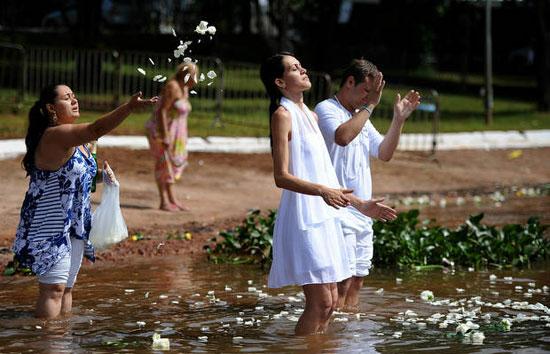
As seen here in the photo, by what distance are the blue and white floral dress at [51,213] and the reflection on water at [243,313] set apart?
53 cm

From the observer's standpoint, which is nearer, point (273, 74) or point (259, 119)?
point (273, 74)

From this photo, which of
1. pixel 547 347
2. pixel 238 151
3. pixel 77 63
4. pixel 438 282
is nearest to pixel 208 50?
pixel 77 63

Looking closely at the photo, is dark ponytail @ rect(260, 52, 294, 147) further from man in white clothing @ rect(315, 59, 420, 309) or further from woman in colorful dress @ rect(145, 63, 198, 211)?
woman in colorful dress @ rect(145, 63, 198, 211)

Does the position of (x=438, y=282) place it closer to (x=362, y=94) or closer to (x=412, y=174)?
(x=362, y=94)

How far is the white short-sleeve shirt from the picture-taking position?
8.73m

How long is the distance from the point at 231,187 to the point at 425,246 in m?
5.84

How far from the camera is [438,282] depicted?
11.2 m

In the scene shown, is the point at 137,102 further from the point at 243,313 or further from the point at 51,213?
the point at 243,313

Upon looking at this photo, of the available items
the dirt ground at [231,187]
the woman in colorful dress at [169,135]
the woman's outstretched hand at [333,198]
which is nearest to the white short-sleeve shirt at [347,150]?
the woman's outstretched hand at [333,198]

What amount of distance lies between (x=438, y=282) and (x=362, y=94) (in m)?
2.81

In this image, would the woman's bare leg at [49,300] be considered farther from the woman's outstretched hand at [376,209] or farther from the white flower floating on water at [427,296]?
the white flower floating on water at [427,296]

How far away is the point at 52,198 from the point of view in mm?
8547

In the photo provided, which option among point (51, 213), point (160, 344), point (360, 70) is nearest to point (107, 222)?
point (51, 213)

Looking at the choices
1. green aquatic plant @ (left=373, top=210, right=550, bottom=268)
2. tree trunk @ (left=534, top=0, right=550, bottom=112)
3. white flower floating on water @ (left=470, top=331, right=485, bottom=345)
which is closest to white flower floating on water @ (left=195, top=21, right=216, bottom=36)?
white flower floating on water @ (left=470, top=331, right=485, bottom=345)
